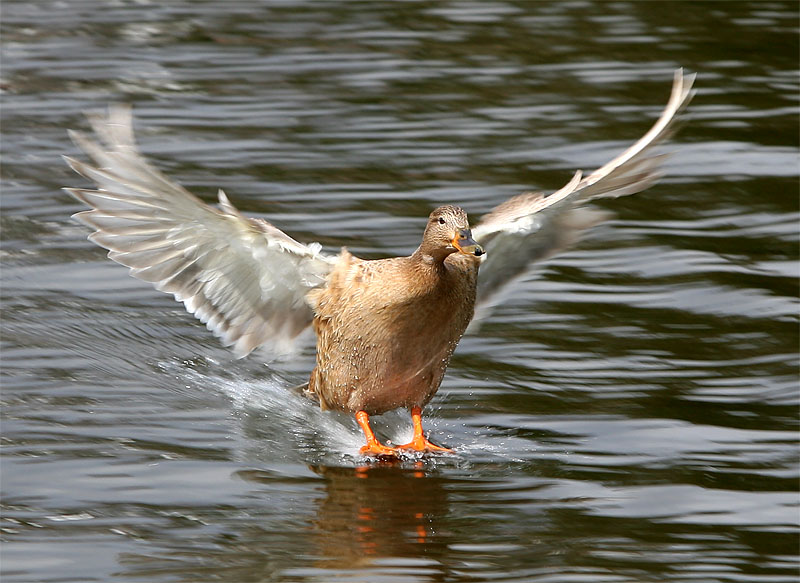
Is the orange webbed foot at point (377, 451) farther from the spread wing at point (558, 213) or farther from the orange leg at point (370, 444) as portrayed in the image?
the spread wing at point (558, 213)

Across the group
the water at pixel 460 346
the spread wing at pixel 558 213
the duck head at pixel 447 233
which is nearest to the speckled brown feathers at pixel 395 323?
the duck head at pixel 447 233

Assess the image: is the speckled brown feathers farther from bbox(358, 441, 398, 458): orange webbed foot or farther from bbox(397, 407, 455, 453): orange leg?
bbox(358, 441, 398, 458): orange webbed foot

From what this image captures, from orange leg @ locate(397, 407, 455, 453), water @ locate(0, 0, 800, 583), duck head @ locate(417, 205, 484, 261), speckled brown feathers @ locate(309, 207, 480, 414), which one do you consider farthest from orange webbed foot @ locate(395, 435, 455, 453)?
duck head @ locate(417, 205, 484, 261)

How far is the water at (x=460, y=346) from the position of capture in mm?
6066

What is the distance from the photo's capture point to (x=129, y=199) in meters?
7.07

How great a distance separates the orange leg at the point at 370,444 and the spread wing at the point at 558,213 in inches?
42.7

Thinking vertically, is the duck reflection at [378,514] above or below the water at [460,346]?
below

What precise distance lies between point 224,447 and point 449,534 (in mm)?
1437

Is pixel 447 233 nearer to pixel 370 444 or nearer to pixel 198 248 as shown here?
pixel 370 444

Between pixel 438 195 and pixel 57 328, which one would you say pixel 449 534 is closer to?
pixel 57 328

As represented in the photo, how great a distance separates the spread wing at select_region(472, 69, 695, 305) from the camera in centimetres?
736

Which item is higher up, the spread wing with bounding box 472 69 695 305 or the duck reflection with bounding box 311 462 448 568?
the spread wing with bounding box 472 69 695 305

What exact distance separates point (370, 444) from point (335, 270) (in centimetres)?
92

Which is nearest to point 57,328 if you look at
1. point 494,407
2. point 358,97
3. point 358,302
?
point 358,302
